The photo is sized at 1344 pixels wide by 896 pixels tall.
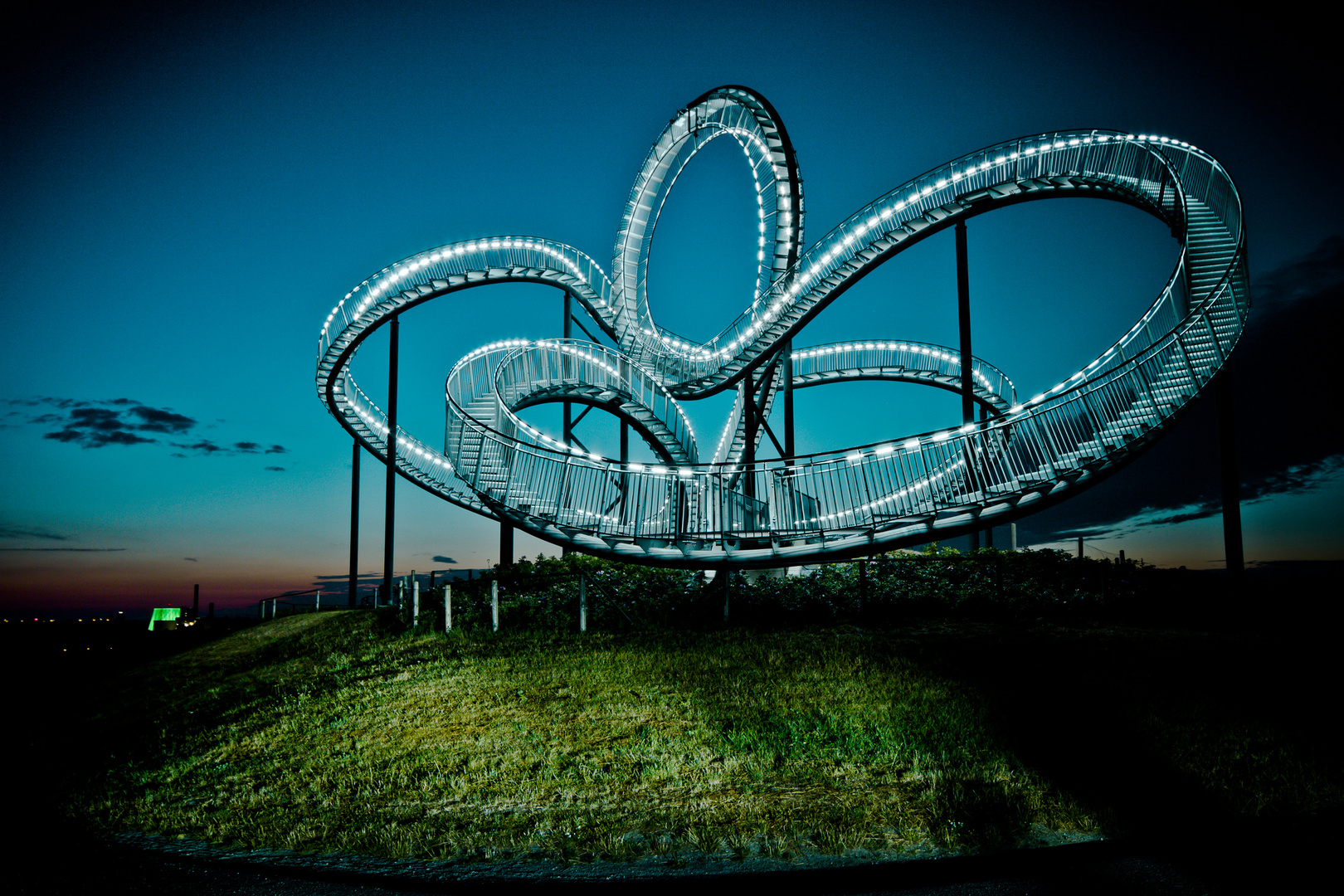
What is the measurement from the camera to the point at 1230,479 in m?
15.1

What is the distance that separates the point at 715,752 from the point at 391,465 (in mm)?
19791

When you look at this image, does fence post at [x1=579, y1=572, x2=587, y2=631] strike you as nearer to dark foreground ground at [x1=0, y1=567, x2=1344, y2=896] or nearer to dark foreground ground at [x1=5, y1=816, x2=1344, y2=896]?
dark foreground ground at [x1=0, y1=567, x2=1344, y2=896]

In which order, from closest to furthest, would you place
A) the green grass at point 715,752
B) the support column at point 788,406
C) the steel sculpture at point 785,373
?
the green grass at point 715,752 < the steel sculpture at point 785,373 < the support column at point 788,406

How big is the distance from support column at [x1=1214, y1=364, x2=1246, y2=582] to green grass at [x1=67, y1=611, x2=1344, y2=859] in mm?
3674

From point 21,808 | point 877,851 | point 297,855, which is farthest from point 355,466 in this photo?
point 877,851

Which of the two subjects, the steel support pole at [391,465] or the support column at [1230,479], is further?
the steel support pole at [391,465]

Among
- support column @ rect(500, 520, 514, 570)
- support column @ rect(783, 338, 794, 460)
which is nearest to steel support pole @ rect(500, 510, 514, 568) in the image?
support column @ rect(500, 520, 514, 570)

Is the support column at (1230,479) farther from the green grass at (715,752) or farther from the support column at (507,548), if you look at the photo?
the support column at (507,548)

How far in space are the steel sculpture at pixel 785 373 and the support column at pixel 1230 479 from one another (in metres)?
0.95

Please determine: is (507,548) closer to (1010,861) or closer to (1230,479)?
(1230,479)

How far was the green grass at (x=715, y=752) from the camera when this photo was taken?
638 cm

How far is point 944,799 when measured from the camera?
263 inches

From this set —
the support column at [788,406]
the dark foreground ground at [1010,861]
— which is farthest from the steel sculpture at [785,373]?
the dark foreground ground at [1010,861]

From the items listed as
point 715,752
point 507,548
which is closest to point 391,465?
→ point 507,548
